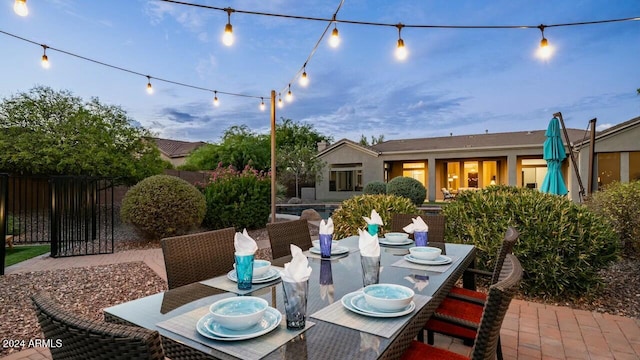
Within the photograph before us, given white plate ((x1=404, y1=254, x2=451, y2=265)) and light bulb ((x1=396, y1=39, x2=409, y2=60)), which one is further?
light bulb ((x1=396, y1=39, x2=409, y2=60))

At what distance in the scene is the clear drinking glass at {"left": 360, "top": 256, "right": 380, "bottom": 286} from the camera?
5.88ft

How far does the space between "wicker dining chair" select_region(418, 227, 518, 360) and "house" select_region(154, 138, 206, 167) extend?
22954mm

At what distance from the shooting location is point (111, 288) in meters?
4.10

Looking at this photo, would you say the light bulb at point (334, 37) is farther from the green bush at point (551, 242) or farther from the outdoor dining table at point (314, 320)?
the outdoor dining table at point (314, 320)

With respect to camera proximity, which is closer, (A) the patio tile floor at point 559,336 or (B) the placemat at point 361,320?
(B) the placemat at point 361,320

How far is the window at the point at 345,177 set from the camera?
1886cm

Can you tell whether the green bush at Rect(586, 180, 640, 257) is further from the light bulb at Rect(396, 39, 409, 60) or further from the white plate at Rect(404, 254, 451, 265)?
the white plate at Rect(404, 254, 451, 265)

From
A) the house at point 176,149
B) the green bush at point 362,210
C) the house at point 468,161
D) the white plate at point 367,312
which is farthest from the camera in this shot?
the house at point 176,149

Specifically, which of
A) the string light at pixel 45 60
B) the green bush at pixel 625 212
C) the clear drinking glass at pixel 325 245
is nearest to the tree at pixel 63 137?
the string light at pixel 45 60

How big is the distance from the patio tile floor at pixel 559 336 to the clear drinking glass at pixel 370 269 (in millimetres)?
1385

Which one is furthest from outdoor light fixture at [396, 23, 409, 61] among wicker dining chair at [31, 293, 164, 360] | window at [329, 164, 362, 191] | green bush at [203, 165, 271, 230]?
window at [329, 164, 362, 191]

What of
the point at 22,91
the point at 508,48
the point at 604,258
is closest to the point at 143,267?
the point at 604,258

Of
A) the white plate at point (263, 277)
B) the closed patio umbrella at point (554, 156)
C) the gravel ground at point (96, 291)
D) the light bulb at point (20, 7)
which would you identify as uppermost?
the light bulb at point (20, 7)

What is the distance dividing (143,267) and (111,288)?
3.24 ft
